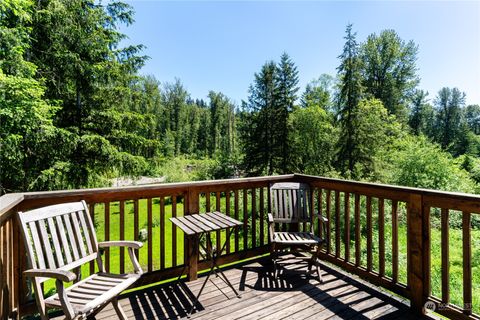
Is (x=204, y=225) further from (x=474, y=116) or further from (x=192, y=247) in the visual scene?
(x=474, y=116)

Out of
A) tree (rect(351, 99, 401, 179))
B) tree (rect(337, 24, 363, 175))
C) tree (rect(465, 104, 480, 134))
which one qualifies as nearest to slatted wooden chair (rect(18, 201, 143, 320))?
tree (rect(351, 99, 401, 179))

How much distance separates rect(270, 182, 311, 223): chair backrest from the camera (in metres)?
3.51

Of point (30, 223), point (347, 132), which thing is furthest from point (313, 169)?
point (30, 223)

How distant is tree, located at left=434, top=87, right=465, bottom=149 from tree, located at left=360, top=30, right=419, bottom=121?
1492 cm

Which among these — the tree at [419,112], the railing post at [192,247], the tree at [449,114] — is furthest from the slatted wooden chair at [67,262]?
the tree at [449,114]

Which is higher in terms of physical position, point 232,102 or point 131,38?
point 232,102

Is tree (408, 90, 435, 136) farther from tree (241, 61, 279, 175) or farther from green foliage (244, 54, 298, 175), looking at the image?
tree (241, 61, 279, 175)

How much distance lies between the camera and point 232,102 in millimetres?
39125

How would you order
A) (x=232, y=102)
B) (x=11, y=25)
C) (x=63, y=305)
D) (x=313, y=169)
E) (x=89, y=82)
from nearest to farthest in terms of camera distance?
(x=63, y=305), (x=11, y=25), (x=89, y=82), (x=313, y=169), (x=232, y=102)

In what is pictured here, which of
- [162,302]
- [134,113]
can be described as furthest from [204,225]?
[134,113]

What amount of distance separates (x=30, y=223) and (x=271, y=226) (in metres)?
2.34

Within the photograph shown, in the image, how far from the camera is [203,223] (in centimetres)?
276

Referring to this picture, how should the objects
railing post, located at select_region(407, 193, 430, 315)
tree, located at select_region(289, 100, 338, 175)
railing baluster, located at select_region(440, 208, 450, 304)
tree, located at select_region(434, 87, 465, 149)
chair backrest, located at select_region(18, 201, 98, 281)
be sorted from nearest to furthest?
1. chair backrest, located at select_region(18, 201, 98, 281)
2. railing baluster, located at select_region(440, 208, 450, 304)
3. railing post, located at select_region(407, 193, 430, 315)
4. tree, located at select_region(289, 100, 338, 175)
5. tree, located at select_region(434, 87, 465, 149)

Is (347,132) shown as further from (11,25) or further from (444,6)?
(11,25)
